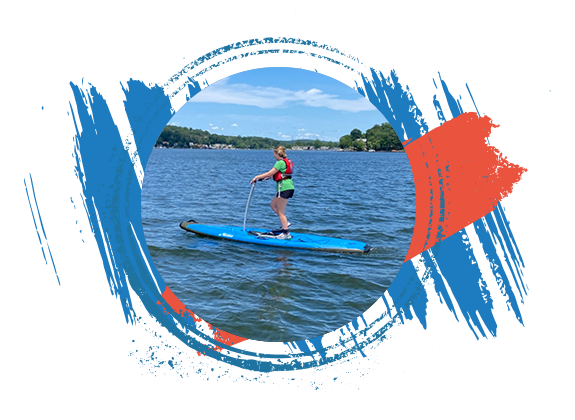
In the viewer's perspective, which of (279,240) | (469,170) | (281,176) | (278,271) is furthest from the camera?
(279,240)

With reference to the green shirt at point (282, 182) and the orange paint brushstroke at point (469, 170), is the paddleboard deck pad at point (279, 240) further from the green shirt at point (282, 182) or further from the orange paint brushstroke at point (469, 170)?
the orange paint brushstroke at point (469, 170)

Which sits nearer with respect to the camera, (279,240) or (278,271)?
(278,271)

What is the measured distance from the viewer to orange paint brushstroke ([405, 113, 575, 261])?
4.17 m

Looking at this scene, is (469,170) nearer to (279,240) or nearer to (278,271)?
(278,271)

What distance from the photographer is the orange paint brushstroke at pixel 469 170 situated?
13.7 ft

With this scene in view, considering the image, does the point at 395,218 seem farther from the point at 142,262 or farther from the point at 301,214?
the point at 142,262

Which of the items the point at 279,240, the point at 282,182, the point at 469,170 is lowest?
the point at 279,240

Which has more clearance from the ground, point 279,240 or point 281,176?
point 281,176

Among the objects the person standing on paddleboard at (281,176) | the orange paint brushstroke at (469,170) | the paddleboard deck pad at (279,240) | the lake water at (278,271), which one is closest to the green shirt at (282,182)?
the person standing on paddleboard at (281,176)

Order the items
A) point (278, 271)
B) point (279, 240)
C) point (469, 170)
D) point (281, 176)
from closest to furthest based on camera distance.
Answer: point (469, 170) < point (278, 271) < point (281, 176) < point (279, 240)

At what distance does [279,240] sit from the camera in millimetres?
11094

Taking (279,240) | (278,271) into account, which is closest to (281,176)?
(279,240)

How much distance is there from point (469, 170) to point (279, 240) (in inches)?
284

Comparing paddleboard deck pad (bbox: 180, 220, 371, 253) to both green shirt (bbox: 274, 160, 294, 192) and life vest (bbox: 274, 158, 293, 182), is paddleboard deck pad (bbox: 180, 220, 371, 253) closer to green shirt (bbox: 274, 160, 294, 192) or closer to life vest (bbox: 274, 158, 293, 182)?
green shirt (bbox: 274, 160, 294, 192)
